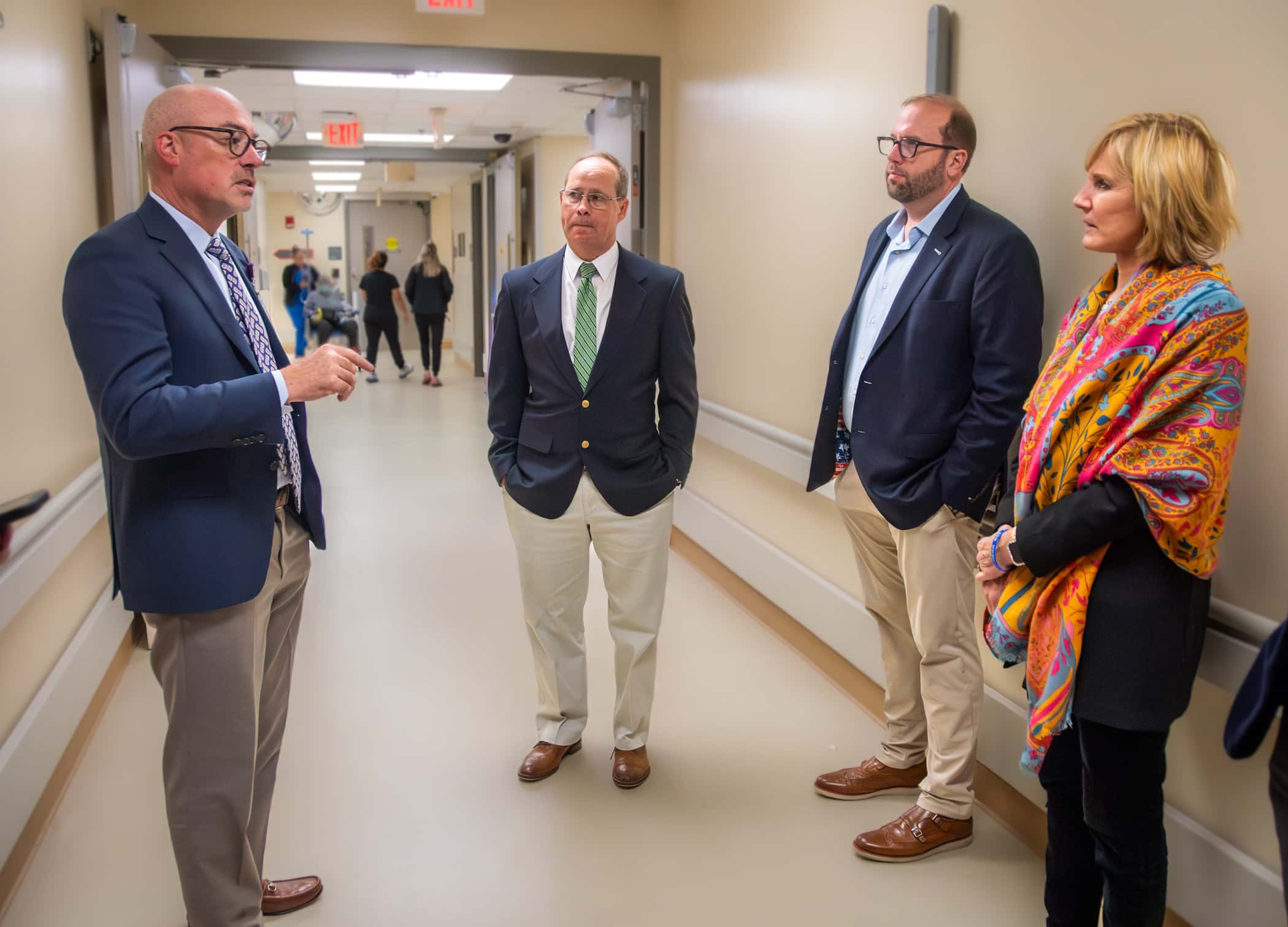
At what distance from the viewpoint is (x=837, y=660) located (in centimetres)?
374

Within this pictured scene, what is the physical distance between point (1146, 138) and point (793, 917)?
5.79ft

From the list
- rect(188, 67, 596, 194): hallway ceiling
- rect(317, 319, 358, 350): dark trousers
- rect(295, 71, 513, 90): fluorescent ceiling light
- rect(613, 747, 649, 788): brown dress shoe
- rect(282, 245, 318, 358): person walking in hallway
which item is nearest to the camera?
rect(613, 747, 649, 788): brown dress shoe

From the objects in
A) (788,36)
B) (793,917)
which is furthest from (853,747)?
(788,36)

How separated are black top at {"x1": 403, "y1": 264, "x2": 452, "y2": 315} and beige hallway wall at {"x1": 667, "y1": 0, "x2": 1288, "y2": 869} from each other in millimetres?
7476

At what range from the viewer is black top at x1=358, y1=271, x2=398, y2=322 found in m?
12.6

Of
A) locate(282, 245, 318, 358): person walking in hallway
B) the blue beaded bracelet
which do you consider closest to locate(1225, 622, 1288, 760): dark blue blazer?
the blue beaded bracelet

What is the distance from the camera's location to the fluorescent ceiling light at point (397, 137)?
434 inches

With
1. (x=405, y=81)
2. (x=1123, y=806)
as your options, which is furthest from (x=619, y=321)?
(x=405, y=81)

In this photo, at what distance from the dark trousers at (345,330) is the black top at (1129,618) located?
38.4ft

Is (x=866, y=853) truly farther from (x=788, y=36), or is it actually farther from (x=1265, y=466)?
(x=788, y=36)

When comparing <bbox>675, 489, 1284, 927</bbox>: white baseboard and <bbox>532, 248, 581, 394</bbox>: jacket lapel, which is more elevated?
<bbox>532, 248, 581, 394</bbox>: jacket lapel

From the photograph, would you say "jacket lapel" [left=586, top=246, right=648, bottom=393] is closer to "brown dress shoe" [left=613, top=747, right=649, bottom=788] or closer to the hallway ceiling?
"brown dress shoe" [left=613, top=747, right=649, bottom=788]

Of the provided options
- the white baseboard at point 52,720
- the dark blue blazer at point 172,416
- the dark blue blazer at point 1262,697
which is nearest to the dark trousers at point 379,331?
the white baseboard at point 52,720

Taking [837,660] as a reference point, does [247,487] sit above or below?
above
